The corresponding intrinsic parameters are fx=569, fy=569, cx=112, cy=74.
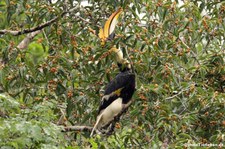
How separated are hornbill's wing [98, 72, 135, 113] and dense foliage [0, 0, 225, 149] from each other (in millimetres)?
68

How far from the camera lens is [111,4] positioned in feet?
15.3

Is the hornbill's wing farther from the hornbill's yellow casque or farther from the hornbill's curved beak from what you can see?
the hornbill's curved beak

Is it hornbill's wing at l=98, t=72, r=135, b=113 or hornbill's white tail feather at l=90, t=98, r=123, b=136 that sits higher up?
hornbill's wing at l=98, t=72, r=135, b=113

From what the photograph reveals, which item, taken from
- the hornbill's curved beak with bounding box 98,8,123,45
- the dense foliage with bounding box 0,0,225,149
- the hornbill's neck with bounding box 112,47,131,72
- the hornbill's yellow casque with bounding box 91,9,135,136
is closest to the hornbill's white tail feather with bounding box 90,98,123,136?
the hornbill's yellow casque with bounding box 91,9,135,136

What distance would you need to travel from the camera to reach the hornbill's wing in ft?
15.6

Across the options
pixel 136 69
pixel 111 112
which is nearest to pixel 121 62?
pixel 136 69

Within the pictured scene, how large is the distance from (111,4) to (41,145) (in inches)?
64.9

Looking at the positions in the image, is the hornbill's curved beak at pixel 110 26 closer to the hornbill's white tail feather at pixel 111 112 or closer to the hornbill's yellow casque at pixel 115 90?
the hornbill's yellow casque at pixel 115 90

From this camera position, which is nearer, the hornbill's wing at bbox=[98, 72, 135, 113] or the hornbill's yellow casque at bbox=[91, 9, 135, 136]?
the hornbill's yellow casque at bbox=[91, 9, 135, 136]

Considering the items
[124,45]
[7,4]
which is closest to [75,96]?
[124,45]

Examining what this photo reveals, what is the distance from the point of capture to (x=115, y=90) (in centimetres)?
492

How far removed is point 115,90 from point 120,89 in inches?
3.3

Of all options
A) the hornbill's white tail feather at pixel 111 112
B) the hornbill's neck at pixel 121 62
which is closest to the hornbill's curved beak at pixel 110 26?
the hornbill's neck at pixel 121 62

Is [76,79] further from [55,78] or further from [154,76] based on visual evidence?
[154,76]
